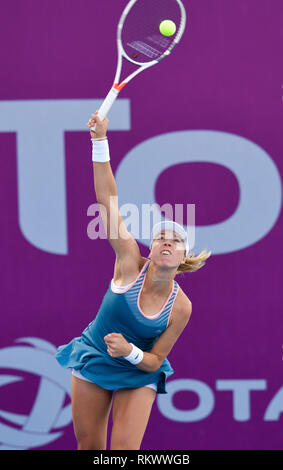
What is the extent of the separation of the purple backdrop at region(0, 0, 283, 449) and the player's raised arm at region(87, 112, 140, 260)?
1436mm

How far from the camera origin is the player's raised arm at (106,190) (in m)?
3.07

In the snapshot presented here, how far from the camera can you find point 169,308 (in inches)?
131

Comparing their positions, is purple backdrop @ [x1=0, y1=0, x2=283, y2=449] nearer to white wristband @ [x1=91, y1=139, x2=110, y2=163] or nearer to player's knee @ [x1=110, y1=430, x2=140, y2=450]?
player's knee @ [x1=110, y1=430, x2=140, y2=450]

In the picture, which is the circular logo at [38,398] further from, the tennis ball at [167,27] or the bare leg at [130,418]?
the tennis ball at [167,27]

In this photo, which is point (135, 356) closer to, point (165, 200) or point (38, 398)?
point (165, 200)

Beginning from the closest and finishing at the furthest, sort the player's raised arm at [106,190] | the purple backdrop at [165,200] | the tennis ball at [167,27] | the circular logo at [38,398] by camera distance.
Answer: the player's raised arm at [106,190] < the tennis ball at [167,27] < the purple backdrop at [165,200] < the circular logo at [38,398]

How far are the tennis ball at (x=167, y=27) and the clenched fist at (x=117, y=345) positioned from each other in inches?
59.0

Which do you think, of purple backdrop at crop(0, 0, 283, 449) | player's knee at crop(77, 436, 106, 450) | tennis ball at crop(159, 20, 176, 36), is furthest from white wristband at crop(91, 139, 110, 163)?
purple backdrop at crop(0, 0, 283, 449)

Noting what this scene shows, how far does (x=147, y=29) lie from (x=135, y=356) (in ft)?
5.34

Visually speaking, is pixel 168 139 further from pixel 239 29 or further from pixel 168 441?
pixel 168 441

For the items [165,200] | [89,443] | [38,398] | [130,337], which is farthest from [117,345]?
[38,398]

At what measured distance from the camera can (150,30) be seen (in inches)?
135

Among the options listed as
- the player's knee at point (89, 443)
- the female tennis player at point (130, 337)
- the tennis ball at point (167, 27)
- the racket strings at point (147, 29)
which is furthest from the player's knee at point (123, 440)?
the tennis ball at point (167, 27)

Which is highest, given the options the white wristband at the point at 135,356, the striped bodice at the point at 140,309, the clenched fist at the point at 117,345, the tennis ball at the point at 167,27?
the tennis ball at the point at 167,27
